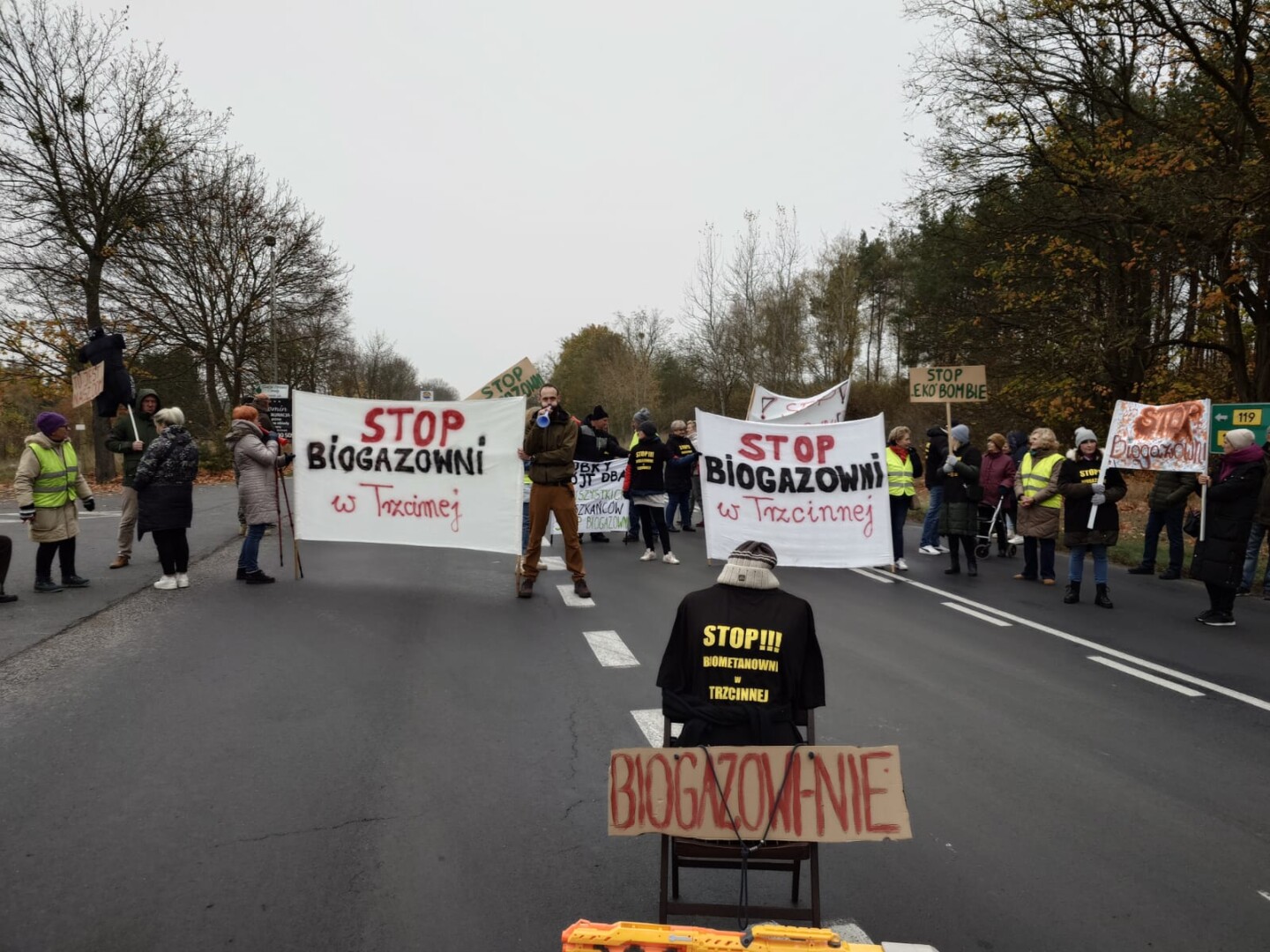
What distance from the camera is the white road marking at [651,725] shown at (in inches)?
201

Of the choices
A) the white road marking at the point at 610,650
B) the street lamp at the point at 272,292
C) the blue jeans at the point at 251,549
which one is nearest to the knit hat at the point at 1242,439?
the white road marking at the point at 610,650

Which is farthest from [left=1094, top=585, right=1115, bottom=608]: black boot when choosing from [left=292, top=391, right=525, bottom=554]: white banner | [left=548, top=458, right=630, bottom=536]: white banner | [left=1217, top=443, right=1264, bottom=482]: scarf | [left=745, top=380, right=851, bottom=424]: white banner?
[left=548, top=458, right=630, bottom=536]: white banner

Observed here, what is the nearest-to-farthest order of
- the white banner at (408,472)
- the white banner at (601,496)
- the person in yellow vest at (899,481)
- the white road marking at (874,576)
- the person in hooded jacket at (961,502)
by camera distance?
the white banner at (408,472) < the white road marking at (874,576) < the person in hooded jacket at (961,502) < the person in yellow vest at (899,481) < the white banner at (601,496)

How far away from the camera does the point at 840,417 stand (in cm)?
1395

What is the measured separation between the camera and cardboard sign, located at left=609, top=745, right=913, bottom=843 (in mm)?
2984

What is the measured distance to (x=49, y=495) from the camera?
8750 millimetres

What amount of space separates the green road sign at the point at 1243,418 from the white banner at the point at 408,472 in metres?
8.49

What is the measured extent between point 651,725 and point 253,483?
6.10m

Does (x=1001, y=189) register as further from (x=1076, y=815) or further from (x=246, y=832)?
(x=246, y=832)

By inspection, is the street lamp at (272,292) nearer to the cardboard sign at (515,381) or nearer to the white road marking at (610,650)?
the cardboard sign at (515,381)

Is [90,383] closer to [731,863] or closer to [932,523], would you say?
[731,863]

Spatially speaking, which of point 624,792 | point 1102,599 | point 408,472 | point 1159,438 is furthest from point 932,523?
point 624,792

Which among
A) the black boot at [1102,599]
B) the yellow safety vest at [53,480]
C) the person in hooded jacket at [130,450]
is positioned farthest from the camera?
the person in hooded jacket at [130,450]

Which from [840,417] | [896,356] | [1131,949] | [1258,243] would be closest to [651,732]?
[1131,949]
